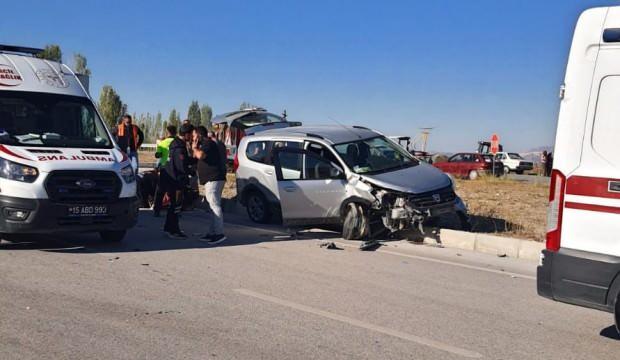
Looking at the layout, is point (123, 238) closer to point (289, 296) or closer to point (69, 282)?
point (69, 282)

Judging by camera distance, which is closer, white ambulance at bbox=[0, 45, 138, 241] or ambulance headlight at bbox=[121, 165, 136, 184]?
white ambulance at bbox=[0, 45, 138, 241]

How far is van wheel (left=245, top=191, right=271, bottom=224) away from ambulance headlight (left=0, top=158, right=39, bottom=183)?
5331mm

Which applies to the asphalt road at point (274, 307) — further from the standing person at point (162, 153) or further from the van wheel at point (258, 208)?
the van wheel at point (258, 208)

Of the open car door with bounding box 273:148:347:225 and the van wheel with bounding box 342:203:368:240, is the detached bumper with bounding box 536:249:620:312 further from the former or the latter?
the open car door with bounding box 273:148:347:225

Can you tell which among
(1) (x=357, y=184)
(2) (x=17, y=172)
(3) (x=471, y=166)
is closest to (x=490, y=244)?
(1) (x=357, y=184)

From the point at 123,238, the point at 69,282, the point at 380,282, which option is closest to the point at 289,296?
the point at 380,282

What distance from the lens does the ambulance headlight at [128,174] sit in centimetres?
914

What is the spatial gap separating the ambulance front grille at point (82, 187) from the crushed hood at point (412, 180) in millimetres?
3963

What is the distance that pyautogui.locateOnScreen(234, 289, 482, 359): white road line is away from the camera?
5.21m

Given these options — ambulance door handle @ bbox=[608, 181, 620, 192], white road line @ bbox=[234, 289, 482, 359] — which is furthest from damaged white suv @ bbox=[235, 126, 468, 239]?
ambulance door handle @ bbox=[608, 181, 620, 192]

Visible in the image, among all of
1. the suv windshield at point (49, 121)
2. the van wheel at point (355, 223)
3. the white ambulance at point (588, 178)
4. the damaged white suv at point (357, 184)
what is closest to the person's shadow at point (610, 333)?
the white ambulance at point (588, 178)

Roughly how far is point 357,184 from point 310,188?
88 cm

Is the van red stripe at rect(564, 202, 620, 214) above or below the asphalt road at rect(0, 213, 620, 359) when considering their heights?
above

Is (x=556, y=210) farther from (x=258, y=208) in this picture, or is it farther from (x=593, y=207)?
(x=258, y=208)
